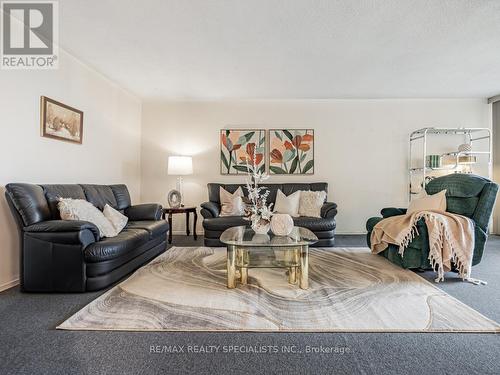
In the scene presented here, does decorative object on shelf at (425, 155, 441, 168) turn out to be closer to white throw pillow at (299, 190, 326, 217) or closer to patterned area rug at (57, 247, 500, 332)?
white throw pillow at (299, 190, 326, 217)

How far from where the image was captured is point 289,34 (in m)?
2.74

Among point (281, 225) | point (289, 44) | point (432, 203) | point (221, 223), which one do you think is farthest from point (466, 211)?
point (221, 223)

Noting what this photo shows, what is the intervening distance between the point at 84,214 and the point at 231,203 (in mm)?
2074

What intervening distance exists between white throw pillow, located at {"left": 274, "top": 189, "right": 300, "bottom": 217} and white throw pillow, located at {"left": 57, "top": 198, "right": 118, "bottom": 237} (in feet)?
7.65

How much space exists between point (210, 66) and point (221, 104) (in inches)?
57.2

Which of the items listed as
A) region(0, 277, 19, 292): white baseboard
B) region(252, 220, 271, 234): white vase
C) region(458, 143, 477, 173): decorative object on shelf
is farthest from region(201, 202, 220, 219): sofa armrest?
region(458, 143, 477, 173): decorative object on shelf

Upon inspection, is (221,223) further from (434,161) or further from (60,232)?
(434,161)

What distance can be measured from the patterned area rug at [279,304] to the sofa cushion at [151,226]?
1.37ft

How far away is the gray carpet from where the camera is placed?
1.37m

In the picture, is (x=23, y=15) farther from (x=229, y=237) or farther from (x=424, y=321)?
(x=424, y=321)

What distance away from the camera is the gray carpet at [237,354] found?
53.8 inches

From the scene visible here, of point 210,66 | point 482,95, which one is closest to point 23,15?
point 210,66

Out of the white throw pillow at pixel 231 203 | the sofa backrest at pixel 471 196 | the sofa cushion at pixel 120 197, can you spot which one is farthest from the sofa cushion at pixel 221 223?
the sofa backrest at pixel 471 196

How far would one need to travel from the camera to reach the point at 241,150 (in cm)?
493
